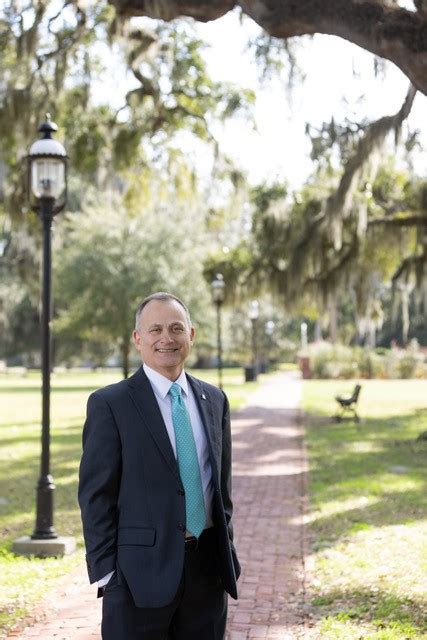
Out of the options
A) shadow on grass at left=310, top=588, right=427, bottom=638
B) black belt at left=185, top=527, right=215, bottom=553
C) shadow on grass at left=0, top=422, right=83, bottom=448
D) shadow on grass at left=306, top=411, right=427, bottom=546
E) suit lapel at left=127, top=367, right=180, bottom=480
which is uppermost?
suit lapel at left=127, top=367, right=180, bottom=480

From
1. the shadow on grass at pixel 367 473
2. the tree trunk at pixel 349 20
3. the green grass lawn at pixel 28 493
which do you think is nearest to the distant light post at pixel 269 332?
the green grass lawn at pixel 28 493

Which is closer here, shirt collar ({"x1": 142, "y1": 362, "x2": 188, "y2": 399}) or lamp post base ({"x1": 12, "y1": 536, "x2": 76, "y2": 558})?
shirt collar ({"x1": 142, "y1": 362, "x2": 188, "y2": 399})

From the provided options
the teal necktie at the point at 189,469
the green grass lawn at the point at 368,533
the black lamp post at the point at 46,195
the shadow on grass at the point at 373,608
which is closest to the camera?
the teal necktie at the point at 189,469

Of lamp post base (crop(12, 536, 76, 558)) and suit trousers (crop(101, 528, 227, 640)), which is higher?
suit trousers (crop(101, 528, 227, 640))

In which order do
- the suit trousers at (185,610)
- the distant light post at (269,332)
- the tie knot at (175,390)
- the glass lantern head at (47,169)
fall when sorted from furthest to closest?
the distant light post at (269,332)
the glass lantern head at (47,169)
the tie knot at (175,390)
the suit trousers at (185,610)

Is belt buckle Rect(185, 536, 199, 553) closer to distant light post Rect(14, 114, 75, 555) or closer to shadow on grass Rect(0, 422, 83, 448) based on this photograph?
distant light post Rect(14, 114, 75, 555)

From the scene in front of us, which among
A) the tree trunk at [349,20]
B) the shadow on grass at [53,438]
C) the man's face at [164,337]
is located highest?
the tree trunk at [349,20]

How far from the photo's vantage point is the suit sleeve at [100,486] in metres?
3.01

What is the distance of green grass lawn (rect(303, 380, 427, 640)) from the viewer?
5.31 metres

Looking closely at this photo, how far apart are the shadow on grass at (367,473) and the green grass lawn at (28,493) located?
224cm

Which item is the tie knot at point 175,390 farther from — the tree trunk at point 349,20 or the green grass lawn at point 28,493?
the tree trunk at point 349,20

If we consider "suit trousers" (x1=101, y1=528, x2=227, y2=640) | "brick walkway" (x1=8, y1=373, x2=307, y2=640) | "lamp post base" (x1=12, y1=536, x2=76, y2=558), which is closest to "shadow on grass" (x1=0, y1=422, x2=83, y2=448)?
"brick walkway" (x1=8, y1=373, x2=307, y2=640)

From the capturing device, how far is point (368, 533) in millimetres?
7688

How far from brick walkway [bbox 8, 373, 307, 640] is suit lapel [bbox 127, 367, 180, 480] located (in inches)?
88.7
